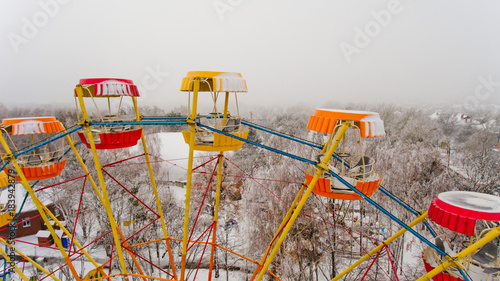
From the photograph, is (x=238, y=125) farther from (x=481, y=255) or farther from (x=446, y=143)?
(x=446, y=143)

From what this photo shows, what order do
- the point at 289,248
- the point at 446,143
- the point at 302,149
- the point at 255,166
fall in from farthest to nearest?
the point at 255,166 → the point at 446,143 → the point at 302,149 → the point at 289,248

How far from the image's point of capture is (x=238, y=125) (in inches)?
302

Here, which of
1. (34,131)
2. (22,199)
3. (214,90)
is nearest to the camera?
(214,90)

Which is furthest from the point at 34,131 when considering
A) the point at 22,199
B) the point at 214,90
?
the point at 22,199

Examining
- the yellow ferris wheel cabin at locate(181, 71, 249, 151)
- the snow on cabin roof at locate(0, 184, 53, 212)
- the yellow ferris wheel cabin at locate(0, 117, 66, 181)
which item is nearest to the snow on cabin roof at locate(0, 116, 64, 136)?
the yellow ferris wheel cabin at locate(0, 117, 66, 181)

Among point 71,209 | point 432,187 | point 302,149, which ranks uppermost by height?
point 302,149

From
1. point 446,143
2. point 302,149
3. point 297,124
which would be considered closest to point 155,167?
point 302,149

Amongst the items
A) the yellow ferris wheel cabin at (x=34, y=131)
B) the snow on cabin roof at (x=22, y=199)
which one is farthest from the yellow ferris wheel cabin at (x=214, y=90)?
the snow on cabin roof at (x=22, y=199)

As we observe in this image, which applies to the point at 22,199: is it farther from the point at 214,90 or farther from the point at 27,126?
the point at 214,90

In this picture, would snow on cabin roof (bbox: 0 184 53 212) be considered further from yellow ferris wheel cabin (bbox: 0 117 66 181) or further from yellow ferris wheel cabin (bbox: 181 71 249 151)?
yellow ferris wheel cabin (bbox: 181 71 249 151)

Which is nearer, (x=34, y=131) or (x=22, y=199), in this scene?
(x=34, y=131)

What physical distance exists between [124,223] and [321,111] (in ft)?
70.7

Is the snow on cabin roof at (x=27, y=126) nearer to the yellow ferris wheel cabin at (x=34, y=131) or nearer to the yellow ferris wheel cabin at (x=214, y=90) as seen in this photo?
the yellow ferris wheel cabin at (x=34, y=131)

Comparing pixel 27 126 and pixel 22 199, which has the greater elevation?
pixel 27 126
